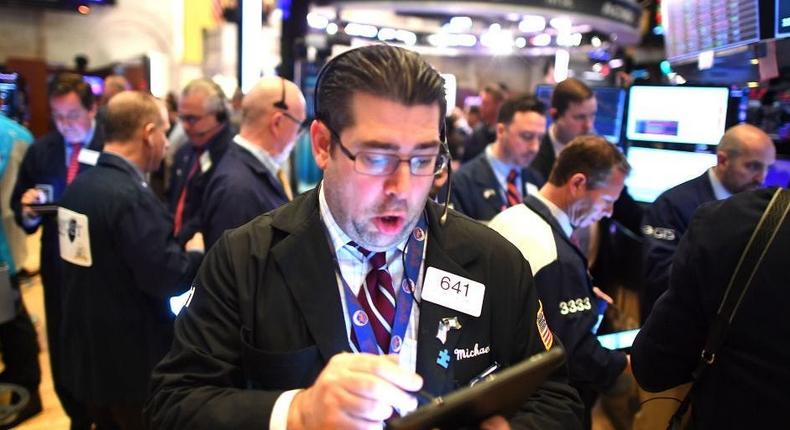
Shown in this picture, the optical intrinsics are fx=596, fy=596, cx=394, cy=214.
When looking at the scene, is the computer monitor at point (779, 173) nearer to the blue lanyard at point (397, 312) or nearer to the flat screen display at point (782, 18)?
the flat screen display at point (782, 18)

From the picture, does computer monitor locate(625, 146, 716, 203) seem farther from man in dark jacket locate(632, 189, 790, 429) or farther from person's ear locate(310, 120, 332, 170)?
person's ear locate(310, 120, 332, 170)

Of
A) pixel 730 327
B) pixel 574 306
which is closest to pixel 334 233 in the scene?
pixel 730 327

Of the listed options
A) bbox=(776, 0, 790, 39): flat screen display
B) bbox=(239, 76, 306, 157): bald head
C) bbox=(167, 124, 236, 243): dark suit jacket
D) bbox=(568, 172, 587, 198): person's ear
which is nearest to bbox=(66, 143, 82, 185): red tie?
bbox=(167, 124, 236, 243): dark suit jacket

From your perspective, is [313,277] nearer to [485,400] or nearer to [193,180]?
[485,400]

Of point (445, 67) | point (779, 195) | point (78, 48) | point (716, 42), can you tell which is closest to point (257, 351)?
point (779, 195)

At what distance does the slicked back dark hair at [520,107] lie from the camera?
11.6 ft

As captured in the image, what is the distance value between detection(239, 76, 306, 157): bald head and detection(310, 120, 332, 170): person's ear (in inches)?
62.5

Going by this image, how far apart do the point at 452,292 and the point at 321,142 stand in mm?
403

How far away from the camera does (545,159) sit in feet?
12.9

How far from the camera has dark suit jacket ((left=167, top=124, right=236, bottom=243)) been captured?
121 inches

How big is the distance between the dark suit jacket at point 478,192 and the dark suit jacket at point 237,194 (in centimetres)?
119

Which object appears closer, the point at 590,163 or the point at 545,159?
the point at 590,163

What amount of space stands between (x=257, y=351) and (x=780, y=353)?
1.16 meters

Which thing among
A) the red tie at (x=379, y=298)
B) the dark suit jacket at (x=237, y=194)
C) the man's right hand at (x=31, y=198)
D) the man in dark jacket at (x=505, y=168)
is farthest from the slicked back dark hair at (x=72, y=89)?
the red tie at (x=379, y=298)
